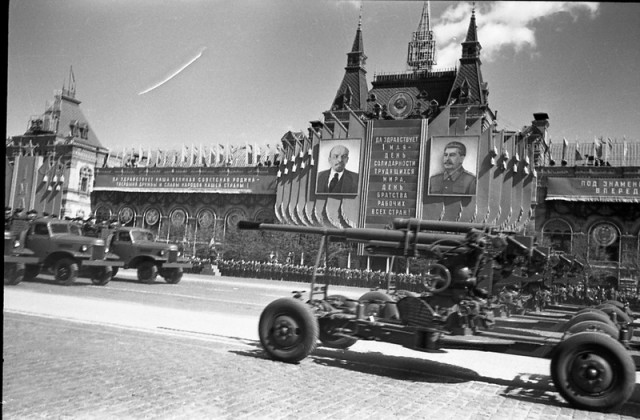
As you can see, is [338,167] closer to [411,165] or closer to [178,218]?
[411,165]

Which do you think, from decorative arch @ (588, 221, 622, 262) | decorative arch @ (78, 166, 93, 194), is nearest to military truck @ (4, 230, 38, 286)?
decorative arch @ (78, 166, 93, 194)

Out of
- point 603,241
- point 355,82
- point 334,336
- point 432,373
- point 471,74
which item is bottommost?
point 432,373

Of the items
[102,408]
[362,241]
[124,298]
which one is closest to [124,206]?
[124,298]

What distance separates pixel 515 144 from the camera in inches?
293

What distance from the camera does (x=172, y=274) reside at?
15.1 m

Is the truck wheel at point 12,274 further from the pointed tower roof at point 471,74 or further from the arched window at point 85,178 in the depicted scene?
the pointed tower roof at point 471,74

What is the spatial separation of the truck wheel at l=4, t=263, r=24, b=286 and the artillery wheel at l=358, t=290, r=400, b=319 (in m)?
5.32

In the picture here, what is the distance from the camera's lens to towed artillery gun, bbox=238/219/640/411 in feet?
20.7

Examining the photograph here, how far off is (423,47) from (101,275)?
10441mm

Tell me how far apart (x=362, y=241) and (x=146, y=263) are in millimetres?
10257

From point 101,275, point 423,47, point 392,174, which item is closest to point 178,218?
point 101,275

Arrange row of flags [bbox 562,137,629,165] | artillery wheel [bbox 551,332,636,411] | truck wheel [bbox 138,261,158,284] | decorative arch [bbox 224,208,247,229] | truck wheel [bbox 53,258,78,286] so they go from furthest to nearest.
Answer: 1. truck wheel [bbox 138,261,158,284]
2. decorative arch [bbox 224,208,247,229]
3. truck wheel [bbox 53,258,78,286]
4. row of flags [bbox 562,137,629,165]
5. artillery wheel [bbox 551,332,636,411]

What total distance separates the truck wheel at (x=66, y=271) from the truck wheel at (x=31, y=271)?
75 centimetres

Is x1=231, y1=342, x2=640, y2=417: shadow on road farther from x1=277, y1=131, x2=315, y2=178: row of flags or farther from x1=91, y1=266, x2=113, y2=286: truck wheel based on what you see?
x1=91, y1=266, x2=113, y2=286: truck wheel
